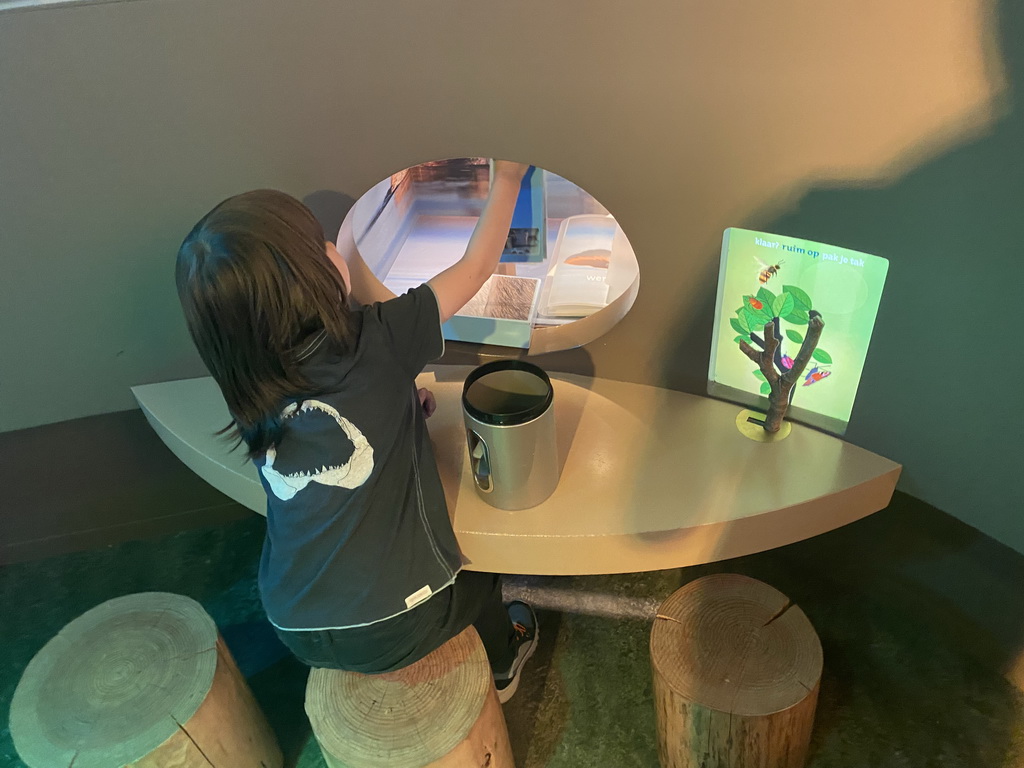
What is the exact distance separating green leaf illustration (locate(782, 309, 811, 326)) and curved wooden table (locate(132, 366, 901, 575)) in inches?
8.0

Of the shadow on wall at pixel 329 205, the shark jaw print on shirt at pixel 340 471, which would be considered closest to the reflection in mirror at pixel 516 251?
the shadow on wall at pixel 329 205

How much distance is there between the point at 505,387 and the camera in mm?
1105

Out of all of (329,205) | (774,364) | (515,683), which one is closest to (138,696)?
(515,683)

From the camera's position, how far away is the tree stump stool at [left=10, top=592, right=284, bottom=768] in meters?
1.12

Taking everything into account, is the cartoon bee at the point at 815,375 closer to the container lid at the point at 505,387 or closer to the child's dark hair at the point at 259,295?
the container lid at the point at 505,387

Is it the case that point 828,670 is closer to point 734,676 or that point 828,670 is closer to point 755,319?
point 734,676

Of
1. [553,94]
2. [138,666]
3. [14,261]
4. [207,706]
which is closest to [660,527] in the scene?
[553,94]

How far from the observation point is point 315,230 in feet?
3.01

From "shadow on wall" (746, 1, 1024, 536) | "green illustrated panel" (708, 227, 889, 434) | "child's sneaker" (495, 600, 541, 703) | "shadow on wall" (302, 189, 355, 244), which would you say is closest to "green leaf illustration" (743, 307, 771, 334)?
"green illustrated panel" (708, 227, 889, 434)

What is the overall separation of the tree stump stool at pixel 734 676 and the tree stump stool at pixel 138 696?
0.69 metres

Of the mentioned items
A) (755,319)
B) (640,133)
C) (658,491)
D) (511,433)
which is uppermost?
(640,133)

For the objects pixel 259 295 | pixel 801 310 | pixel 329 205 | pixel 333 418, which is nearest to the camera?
pixel 259 295

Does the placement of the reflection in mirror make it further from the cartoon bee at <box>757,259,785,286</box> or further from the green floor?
the green floor

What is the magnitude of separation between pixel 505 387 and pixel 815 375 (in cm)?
46
